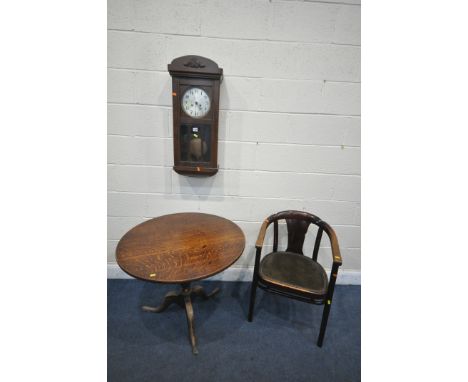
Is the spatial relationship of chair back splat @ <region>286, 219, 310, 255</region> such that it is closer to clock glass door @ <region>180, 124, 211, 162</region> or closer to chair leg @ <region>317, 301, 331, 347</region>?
chair leg @ <region>317, 301, 331, 347</region>

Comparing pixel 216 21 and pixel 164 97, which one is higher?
pixel 216 21

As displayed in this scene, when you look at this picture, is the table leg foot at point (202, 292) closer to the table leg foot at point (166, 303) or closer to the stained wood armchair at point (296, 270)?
the table leg foot at point (166, 303)

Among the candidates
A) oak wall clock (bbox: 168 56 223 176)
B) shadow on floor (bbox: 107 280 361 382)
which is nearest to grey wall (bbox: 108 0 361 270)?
oak wall clock (bbox: 168 56 223 176)

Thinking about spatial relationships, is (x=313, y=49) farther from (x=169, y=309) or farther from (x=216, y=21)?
(x=169, y=309)

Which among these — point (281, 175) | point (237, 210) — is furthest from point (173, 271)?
point (281, 175)

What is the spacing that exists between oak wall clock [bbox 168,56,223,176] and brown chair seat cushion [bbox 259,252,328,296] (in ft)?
2.52

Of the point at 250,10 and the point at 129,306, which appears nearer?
the point at 250,10

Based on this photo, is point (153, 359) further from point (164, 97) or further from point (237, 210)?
point (164, 97)

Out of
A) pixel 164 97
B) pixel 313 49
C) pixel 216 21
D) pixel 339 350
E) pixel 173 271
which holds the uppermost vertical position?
pixel 216 21

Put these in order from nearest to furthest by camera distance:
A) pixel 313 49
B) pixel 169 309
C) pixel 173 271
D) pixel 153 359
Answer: pixel 173 271 < pixel 153 359 < pixel 313 49 < pixel 169 309

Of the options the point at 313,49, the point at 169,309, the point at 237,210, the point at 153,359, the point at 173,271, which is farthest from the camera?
the point at 237,210

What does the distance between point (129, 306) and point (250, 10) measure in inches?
88.6

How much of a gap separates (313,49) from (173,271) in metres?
1.64

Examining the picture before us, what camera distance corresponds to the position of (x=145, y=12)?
4.59 feet
